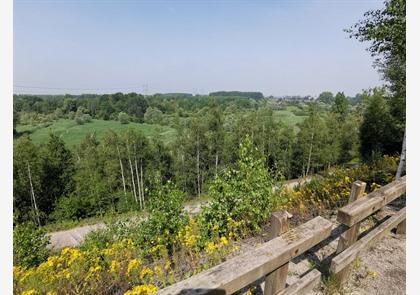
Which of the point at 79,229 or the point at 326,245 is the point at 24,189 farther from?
the point at 326,245

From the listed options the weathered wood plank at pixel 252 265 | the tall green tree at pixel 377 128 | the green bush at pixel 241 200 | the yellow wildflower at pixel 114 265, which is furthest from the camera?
the tall green tree at pixel 377 128

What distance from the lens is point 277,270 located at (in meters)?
2.18

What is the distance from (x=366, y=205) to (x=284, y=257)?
5.52 ft

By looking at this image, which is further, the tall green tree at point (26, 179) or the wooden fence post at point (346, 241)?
the tall green tree at point (26, 179)

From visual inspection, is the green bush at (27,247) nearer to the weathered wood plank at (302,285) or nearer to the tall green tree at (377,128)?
the weathered wood plank at (302,285)

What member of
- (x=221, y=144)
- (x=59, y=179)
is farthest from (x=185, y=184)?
(x=59, y=179)

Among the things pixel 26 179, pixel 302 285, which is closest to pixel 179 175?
pixel 26 179

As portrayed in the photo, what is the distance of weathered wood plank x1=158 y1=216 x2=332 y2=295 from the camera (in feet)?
5.12

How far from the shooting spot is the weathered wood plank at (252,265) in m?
1.56

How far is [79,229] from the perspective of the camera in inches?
791

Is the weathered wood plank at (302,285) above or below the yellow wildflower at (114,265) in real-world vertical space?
above

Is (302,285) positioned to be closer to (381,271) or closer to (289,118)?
(381,271)

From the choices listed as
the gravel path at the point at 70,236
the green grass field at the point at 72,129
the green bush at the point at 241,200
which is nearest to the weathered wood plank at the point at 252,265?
the green bush at the point at 241,200

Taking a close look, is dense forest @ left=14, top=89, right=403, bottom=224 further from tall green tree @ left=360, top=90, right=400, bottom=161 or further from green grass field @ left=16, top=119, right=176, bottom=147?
green grass field @ left=16, top=119, right=176, bottom=147
